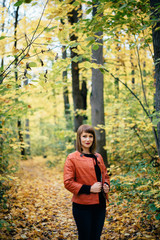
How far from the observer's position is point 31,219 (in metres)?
3.93

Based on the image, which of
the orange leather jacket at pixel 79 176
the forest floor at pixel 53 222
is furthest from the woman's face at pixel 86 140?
the forest floor at pixel 53 222

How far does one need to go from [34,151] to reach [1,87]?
46.9 ft

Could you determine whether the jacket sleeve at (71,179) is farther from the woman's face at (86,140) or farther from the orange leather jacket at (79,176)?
the woman's face at (86,140)

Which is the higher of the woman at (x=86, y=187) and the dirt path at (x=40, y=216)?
the woman at (x=86, y=187)

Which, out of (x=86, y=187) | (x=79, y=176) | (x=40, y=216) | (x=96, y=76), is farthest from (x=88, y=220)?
(x=96, y=76)

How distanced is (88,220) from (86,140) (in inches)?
38.3

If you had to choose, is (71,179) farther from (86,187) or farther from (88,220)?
(88,220)

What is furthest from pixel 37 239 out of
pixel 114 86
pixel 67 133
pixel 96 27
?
pixel 114 86

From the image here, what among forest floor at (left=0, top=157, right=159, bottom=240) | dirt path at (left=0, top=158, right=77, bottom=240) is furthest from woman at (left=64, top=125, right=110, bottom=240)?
dirt path at (left=0, top=158, right=77, bottom=240)

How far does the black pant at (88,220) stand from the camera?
2204 mm

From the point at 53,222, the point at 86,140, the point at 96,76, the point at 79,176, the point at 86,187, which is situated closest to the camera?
the point at 86,187

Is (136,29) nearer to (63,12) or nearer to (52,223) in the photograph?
(63,12)

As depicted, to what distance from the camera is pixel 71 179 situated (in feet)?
7.23

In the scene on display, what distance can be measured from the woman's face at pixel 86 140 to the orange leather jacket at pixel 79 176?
0.13m
